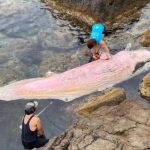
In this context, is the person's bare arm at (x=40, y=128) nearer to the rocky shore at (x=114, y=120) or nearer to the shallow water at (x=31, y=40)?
the rocky shore at (x=114, y=120)

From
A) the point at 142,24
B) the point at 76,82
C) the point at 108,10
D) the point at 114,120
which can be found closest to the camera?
the point at 114,120

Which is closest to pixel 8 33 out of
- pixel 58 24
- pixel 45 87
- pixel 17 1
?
pixel 58 24

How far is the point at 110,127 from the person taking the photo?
9.57 meters

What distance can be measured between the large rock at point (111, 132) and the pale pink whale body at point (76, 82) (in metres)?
2.13

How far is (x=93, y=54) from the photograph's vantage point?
1467 cm

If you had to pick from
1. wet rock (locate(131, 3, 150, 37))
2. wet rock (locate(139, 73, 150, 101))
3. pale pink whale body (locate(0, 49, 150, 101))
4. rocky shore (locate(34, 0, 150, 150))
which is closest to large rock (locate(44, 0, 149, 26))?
wet rock (locate(131, 3, 150, 37))

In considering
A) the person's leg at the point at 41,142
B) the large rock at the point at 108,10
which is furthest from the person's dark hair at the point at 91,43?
the person's leg at the point at 41,142

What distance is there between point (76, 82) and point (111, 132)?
4.01m

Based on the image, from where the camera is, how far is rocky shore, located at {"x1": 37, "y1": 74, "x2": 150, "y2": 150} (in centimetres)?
886

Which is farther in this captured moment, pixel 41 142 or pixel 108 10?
pixel 108 10

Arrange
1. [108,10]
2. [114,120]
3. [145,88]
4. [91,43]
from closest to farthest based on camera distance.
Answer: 1. [114,120]
2. [145,88]
3. [91,43]
4. [108,10]

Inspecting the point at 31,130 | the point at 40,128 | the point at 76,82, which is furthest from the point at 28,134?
the point at 76,82

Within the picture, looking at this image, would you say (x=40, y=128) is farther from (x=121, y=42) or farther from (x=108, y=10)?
(x=108, y=10)

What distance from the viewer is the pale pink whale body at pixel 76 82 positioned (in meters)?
12.8
